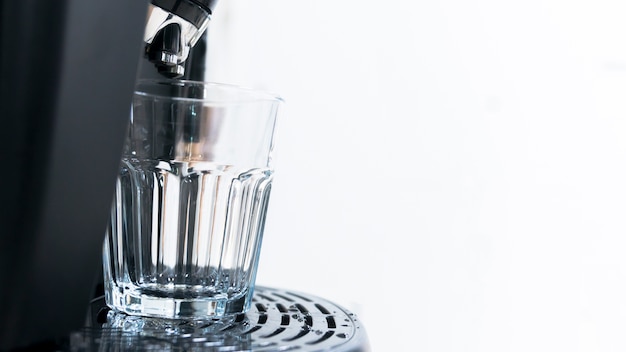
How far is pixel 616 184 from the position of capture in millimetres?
958

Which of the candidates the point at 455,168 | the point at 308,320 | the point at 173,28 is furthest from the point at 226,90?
the point at 455,168

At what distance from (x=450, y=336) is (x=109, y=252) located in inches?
28.6

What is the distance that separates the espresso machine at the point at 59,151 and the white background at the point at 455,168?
0.70 m

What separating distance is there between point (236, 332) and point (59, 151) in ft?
0.47

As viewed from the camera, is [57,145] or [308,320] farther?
[308,320]

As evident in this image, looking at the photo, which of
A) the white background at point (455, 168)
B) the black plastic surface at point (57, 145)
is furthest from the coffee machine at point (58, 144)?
the white background at point (455, 168)

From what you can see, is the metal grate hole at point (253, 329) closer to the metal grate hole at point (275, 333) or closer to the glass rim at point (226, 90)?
the metal grate hole at point (275, 333)

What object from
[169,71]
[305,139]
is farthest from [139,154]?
[305,139]

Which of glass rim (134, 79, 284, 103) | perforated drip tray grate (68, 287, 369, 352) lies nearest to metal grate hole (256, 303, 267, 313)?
perforated drip tray grate (68, 287, 369, 352)

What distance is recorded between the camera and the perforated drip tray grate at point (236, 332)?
337 millimetres

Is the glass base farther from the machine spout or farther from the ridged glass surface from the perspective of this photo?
the machine spout

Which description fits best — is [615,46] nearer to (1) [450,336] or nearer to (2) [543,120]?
(2) [543,120]

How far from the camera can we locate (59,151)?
0.96 ft

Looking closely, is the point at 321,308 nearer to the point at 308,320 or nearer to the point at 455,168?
the point at 308,320
